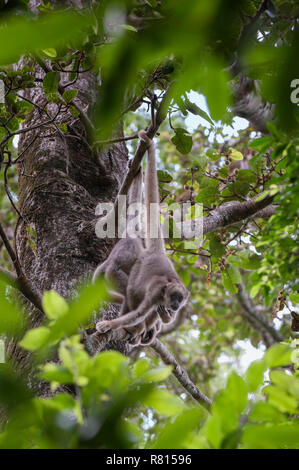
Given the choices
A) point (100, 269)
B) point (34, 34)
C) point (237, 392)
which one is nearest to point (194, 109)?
point (100, 269)

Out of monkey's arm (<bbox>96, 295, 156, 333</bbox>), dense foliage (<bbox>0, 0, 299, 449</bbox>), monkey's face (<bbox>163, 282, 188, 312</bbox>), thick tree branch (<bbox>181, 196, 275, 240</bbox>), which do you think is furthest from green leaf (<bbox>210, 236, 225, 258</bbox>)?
dense foliage (<bbox>0, 0, 299, 449</bbox>)

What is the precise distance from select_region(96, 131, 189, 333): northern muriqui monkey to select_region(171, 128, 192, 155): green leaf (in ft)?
1.28

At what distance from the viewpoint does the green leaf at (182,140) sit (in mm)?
3556

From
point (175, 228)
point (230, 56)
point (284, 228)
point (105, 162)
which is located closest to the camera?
point (230, 56)

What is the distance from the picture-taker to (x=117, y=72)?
68 cm

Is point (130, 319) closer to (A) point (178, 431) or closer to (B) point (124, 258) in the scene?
(B) point (124, 258)

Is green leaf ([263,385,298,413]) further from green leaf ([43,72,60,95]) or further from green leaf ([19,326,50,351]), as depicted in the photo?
green leaf ([43,72,60,95])

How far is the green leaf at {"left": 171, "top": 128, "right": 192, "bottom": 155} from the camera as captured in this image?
3556mm


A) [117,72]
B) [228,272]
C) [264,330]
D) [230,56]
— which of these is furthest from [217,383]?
[117,72]

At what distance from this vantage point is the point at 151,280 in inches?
124

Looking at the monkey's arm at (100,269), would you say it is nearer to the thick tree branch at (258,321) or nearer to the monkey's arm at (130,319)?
the monkey's arm at (130,319)

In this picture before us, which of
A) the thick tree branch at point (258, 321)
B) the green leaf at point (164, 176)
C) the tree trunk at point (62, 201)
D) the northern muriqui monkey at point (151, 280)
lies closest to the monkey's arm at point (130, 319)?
the northern muriqui monkey at point (151, 280)
